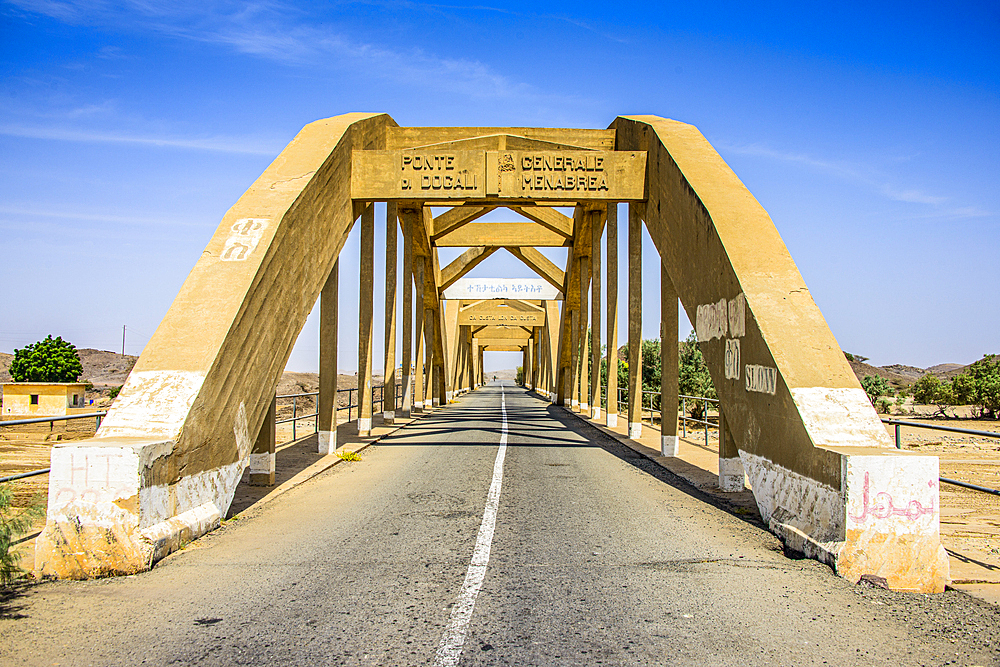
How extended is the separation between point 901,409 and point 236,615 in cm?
3866

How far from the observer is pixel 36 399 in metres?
28.7

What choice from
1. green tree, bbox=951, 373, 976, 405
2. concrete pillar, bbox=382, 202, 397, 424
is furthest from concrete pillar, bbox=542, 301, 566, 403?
concrete pillar, bbox=382, 202, 397, 424

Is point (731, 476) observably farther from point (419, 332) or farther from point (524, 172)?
point (419, 332)

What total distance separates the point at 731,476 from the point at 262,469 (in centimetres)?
612

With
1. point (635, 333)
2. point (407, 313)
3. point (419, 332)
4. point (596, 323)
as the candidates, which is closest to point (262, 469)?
point (635, 333)

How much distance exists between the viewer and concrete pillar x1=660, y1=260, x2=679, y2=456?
39.0 ft

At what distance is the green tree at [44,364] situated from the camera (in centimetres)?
4378

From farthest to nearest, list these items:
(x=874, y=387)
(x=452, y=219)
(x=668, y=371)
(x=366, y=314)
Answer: (x=874, y=387) → (x=452, y=219) → (x=366, y=314) → (x=668, y=371)

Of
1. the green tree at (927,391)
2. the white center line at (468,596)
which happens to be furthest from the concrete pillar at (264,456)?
the green tree at (927,391)

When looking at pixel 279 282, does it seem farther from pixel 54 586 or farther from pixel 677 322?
pixel 677 322

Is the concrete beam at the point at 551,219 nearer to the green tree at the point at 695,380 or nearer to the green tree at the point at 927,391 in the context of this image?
the green tree at the point at 695,380

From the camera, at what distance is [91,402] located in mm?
→ 38594

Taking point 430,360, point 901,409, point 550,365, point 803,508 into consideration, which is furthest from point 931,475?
point 550,365

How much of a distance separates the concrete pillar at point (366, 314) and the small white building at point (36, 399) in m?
19.2
